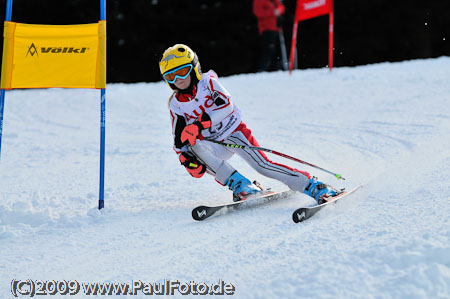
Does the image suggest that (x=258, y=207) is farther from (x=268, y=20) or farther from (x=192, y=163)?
(x=268, y=20)

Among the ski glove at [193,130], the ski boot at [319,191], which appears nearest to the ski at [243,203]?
the ski boot at [319,191]

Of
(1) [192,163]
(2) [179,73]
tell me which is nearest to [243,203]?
(1) [192,163]

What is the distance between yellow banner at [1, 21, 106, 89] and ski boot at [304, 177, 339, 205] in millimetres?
1663

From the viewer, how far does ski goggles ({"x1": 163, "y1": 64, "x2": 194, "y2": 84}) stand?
369 centimetres

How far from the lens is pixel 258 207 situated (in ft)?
11.8

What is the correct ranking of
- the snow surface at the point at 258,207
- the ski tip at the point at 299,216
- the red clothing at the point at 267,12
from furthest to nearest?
1. the red clothing at the point at 267,12
2. the ski tip at the point at 299,216
3. the snow surface at the point at 258,207

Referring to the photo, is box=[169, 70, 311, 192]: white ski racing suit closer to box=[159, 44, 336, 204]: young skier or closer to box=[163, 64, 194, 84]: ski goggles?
box=[159, 44, 336, 204]: young skier

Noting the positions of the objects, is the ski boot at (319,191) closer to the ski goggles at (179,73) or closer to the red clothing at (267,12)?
the ski goggles at (179,73)

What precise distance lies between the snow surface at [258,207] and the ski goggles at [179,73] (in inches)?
36.7

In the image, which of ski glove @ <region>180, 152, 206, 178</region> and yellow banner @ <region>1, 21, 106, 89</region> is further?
ski glove @ <region>180, 152, 206, 178</region>

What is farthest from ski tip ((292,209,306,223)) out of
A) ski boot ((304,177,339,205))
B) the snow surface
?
ski boot ((304,177,339,205))

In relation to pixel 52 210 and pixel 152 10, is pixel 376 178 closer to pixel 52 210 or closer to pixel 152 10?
pixel 52 210

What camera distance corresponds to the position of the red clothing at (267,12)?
34.8ft

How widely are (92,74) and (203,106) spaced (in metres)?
0.81
